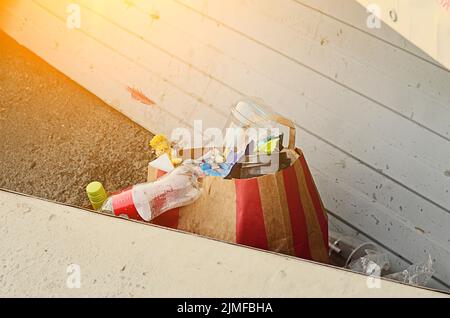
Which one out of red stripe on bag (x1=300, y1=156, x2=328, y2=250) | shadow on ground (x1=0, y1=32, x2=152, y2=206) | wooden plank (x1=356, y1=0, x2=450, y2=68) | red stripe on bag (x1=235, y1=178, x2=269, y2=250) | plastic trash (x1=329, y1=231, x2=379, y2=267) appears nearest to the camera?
wooden plank (x1=356, y1=0, x2=450, y2=68)

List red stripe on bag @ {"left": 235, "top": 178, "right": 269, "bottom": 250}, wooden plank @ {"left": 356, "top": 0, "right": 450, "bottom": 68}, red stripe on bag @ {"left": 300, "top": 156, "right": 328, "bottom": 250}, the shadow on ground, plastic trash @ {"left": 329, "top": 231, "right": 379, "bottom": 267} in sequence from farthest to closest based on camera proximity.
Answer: the shadow on ground
plastic trash @ {"left": 329, "top": 231, "right": 379, "bottom": 267}
red stripe on bag @ {"left": 300, "top": 156, "right": 328, "bottom": 250}
red stripe on bag @ {"left": 235, "top": 178, "right": 269, "bottom": 250}
wooden plank @ {"left": 356, "top": 0, "right": 450, "bottom": 68}

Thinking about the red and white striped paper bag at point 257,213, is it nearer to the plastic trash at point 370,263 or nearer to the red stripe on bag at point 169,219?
the red stripe on bag at point 169,219

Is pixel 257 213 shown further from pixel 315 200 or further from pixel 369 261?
pixel 369 261

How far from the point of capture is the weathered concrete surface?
0.95m

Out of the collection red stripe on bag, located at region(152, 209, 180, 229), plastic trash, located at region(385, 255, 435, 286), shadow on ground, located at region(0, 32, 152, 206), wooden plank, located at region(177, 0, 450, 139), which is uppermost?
wooden plank, located at region(177, 0, 450, 139)

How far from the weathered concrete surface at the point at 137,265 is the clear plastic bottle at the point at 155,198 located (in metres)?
0.32

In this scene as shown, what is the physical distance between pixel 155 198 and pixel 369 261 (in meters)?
0.63

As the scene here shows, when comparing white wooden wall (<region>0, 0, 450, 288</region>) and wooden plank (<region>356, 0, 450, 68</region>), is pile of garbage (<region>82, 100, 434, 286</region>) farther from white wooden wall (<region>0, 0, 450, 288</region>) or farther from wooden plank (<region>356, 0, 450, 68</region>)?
wooden plank (<region>356, 0, 450, 68</region>)

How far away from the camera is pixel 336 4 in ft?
4.99

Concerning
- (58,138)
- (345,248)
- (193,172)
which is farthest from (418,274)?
(58,138)

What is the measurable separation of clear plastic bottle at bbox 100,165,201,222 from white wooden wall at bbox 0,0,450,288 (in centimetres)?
48

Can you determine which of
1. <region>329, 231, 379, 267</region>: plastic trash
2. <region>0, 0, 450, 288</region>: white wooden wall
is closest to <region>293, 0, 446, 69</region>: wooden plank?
<region>0, 0, 450, 288</region>: white wooden wall
